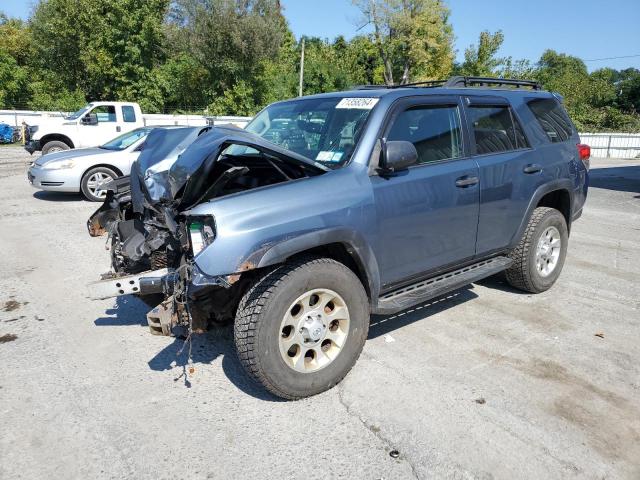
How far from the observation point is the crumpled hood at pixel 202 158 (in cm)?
306

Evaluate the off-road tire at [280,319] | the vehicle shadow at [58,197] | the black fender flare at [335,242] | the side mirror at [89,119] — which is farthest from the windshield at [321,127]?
the side mirror at [89,119]

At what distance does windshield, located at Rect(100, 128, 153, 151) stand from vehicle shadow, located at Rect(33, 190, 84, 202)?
4.01 ft

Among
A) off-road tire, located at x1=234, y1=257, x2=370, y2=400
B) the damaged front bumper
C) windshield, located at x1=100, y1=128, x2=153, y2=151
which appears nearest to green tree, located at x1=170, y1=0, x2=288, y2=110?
windshield, located at x1=100, y1=128, x2=153, y2=151

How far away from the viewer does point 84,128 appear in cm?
1481

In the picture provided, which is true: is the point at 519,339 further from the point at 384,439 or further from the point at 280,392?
the point at 280,392

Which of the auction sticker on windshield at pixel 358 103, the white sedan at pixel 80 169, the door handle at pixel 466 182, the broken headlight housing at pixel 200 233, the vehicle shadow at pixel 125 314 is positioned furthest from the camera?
the white sedan at pixel 80 169

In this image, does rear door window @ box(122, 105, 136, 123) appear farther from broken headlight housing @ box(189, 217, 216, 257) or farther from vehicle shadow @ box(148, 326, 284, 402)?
broken headlight housing @ box(189, 217, 216, 257)

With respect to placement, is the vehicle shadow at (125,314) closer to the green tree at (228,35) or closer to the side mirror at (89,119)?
the side mirror at (89,119)

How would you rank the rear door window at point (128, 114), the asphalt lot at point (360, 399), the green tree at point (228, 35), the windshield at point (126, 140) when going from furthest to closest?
the green tree at point (228, 35) < the rear door window at point (128, 114) < the windshield at point (126, 140) < the asphalt lot at point (360, 399)

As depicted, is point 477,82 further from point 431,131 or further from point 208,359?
point 208,359

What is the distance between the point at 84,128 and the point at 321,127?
13.1m

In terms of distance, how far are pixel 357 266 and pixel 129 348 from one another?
1.94 meters

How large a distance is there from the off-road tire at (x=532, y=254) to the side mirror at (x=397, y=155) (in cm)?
193

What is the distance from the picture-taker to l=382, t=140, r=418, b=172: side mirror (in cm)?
336
